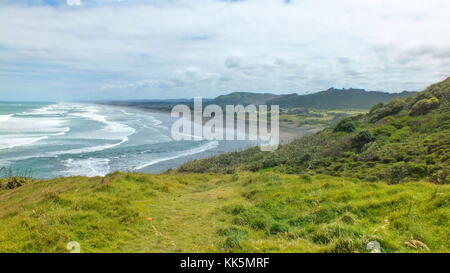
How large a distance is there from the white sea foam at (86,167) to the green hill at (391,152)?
413 inches

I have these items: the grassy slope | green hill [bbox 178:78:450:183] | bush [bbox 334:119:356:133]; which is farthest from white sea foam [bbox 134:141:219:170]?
the grassy slope

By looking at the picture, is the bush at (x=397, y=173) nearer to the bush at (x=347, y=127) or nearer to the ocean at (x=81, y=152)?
the bush at (x=347, y=127)

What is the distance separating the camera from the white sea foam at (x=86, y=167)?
34.6 meters

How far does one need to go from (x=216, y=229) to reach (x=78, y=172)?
105ft

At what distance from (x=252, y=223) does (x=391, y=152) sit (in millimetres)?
19644

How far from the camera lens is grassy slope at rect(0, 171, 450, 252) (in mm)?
6207

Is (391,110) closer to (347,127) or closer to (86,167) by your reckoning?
(347,127)

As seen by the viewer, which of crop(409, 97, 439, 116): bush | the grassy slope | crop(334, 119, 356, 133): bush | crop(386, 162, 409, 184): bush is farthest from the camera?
crop(334, 119, 356, 133): bush

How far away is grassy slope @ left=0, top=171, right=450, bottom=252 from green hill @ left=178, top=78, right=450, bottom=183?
25.9 ft

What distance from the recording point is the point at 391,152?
77.2ft

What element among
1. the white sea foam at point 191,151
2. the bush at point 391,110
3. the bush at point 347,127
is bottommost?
the white sea foam at point 191,151

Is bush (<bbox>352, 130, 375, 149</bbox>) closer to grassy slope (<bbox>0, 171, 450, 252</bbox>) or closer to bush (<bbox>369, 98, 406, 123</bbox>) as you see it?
bush (<bbox>369, 98, 406, 123</bbox>)

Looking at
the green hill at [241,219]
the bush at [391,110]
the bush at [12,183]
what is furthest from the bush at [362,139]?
the bush at [12,183]
